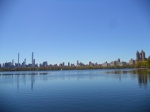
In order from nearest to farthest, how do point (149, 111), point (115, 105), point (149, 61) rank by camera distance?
point (149, 111), point (115, 105), point (149, 61)

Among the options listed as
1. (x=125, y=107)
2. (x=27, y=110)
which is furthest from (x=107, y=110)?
(x=27, y=110)

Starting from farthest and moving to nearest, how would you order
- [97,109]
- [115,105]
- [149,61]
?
[149,61], [115,105], [97,109]

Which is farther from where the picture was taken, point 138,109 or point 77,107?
point 77,107

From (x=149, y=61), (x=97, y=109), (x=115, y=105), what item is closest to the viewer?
(x=97, y=109)

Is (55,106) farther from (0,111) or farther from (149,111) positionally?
(149,111)

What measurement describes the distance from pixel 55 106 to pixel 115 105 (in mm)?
7186

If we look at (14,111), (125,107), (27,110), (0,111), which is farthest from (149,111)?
(0,111)

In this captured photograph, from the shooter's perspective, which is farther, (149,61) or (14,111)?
(149,61)

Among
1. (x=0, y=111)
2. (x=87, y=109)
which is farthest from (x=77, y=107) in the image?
(x=0, y=111)

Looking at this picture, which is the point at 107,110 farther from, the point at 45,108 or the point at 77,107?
the point at 45,108

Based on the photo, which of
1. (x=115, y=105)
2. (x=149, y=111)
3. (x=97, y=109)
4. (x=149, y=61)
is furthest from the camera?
(x=149, y=61)

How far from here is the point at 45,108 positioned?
69.4 ft

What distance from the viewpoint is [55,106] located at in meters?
22.0

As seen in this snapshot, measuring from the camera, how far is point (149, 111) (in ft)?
60.1
